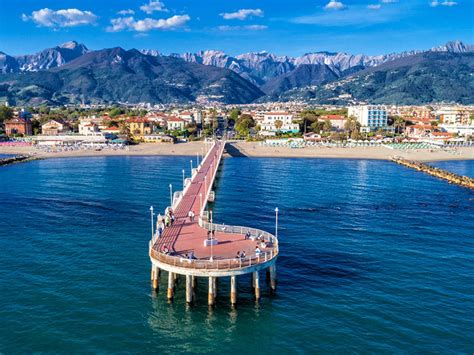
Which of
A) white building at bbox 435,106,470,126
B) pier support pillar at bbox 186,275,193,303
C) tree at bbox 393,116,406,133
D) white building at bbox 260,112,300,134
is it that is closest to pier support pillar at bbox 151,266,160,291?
pier support pillar at bbox 186,275,193,303

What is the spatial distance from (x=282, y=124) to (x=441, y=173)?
8340cm

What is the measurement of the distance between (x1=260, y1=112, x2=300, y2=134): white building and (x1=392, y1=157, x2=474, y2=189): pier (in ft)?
180

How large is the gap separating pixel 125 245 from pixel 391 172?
6013cm

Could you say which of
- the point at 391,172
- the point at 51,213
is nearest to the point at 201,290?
the point at 51,213

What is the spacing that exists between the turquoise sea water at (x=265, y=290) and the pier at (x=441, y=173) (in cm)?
1118

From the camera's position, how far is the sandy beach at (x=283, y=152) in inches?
4370

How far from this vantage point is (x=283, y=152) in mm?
116812

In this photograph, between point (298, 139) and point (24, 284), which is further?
point (298, 139)

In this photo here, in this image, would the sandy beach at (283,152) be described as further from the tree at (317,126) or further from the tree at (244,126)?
the tree at (317,126)

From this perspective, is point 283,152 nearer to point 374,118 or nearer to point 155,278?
point 374,118

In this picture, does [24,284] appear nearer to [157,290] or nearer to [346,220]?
[157,290]

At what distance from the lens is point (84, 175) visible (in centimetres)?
7912

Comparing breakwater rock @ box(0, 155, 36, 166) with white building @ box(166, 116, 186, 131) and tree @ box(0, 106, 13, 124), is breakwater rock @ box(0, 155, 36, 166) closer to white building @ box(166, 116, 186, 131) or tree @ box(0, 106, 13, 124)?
tree @ box(0, 106, 13, 124)

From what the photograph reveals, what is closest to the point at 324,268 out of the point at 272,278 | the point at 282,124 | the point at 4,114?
the point at 272,278
